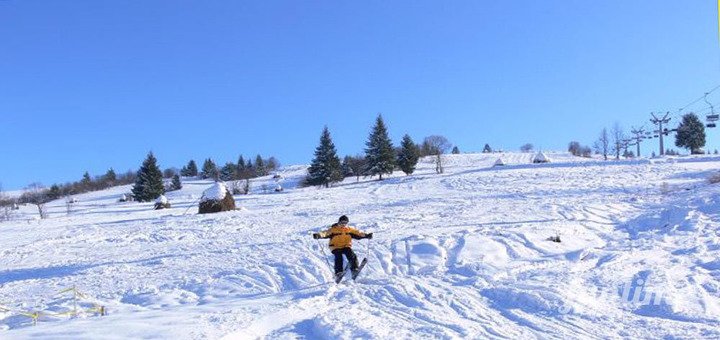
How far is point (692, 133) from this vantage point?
75.2m

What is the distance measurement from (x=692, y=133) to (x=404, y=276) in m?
79.9

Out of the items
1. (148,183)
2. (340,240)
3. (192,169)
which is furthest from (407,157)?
(192,169)

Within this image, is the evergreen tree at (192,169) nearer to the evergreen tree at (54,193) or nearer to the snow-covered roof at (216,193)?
the evergreen tree at (54,193)

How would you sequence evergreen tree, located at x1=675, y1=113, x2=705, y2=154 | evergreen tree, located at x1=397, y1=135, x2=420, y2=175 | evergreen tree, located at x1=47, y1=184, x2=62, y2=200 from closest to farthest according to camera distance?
1. evergreen tree, located at x1=397, y1=135, x2=420, y2=175
2. evergreen tree, located at x1=675, y1=113, x2=705, y2=154
3. evergreen tree, located at x1=47, y1=184, x2=62, y2=200

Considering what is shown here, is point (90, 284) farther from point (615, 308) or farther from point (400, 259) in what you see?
point (615, 308)

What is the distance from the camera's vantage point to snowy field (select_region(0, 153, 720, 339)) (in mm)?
6801

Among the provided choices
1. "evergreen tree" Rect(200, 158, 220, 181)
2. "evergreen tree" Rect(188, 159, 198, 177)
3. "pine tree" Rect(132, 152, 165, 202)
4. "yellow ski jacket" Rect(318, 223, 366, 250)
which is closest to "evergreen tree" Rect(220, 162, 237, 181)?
"evergreen tree" Rect(200, 158, 220, 181)

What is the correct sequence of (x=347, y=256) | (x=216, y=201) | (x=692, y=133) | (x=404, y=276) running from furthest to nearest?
(x=692, y=133), (x=216, y=201), (x=347, y=256), (x=404, y=276)

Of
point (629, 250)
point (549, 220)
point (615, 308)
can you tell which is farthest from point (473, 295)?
point (549, 220)

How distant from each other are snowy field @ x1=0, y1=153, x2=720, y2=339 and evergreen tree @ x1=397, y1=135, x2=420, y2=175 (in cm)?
4376

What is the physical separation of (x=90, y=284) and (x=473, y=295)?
9.16m

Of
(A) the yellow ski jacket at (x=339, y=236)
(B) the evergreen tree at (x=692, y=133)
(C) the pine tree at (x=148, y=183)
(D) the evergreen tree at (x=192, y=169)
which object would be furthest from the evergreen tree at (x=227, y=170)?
(A) the yellow ski jacket at (x=339, y=236)

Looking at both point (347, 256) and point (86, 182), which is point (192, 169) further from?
point (347, 256)

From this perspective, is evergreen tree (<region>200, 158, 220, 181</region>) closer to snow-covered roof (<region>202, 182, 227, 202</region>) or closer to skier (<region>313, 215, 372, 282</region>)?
snow-covered roof (<region>202, 182, 227, 202</region>)
